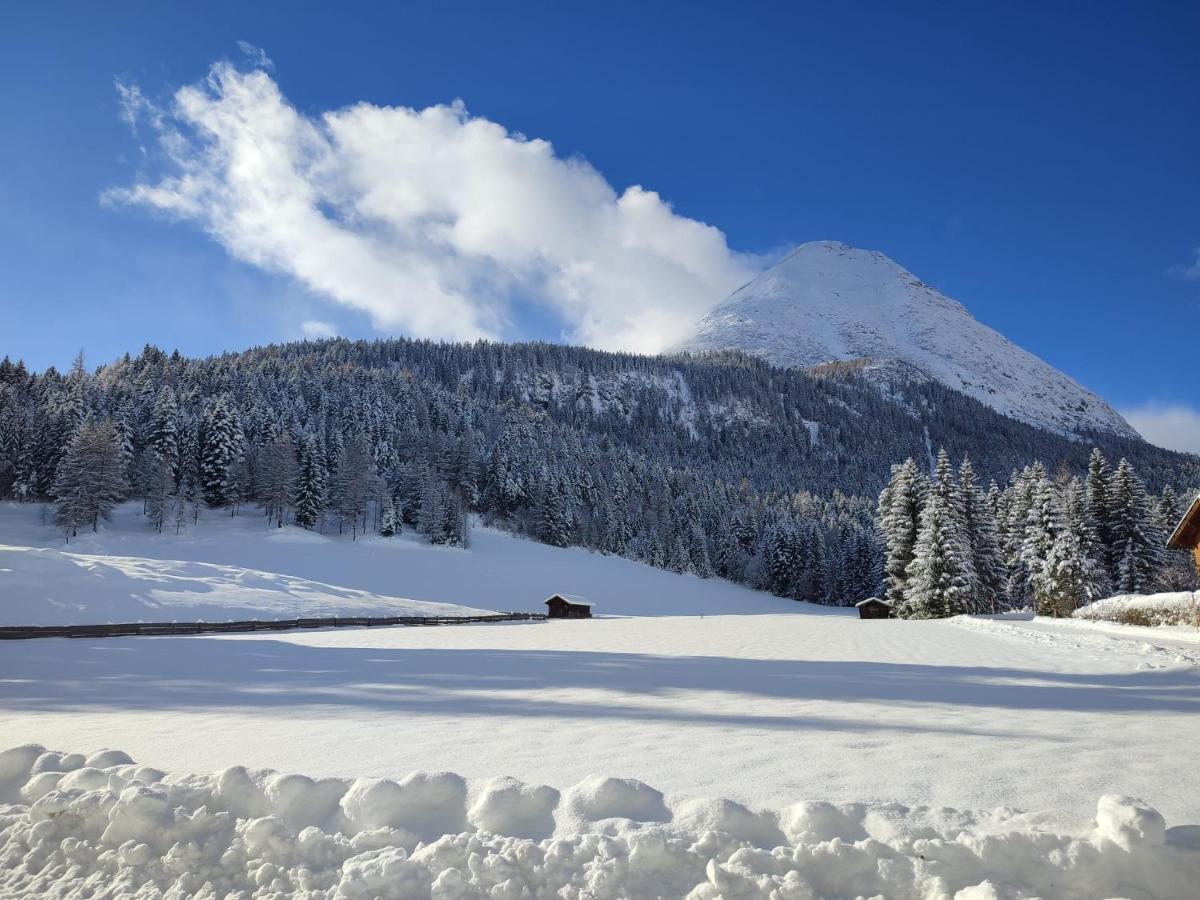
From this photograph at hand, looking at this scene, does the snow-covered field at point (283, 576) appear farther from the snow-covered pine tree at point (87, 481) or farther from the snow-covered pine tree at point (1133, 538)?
the snow-covered pine tree at point (1133, 538)

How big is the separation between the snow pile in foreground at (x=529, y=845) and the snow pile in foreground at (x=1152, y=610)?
899 inches

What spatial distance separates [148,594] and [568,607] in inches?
1070

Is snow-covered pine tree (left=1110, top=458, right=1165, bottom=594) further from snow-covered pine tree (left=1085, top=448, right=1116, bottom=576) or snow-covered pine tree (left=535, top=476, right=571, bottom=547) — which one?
snow-covered pine tree (left=535, top=476, right=571, bottom=547)

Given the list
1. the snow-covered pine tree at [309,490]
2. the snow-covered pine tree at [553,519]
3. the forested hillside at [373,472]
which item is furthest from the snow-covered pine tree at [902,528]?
the snow-covered pine tree at [309,490]

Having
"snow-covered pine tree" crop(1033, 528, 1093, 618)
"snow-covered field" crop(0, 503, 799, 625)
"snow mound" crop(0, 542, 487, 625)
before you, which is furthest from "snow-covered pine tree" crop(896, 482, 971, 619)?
"snow mound" crop(0, 542, 487, 625)

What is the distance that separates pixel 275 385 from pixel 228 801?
121326 mm

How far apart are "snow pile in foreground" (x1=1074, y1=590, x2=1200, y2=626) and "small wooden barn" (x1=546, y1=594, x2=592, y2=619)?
31.8 metres

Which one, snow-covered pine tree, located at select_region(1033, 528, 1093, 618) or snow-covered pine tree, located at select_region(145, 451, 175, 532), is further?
snow-covered pine tree, located at select_region(145, 451, 175, 532)

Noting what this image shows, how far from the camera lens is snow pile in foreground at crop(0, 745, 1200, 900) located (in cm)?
402

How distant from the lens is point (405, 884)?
4.18m

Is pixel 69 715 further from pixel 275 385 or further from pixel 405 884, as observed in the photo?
pixel 275 385

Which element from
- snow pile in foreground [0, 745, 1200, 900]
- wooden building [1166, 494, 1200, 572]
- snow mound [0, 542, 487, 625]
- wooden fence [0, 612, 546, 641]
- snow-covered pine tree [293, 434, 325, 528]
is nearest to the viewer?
snow pile in foreground [0, 745, 1200, 900]

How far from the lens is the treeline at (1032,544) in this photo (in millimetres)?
37750

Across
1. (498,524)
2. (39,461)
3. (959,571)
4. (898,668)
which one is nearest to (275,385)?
(39,461)
